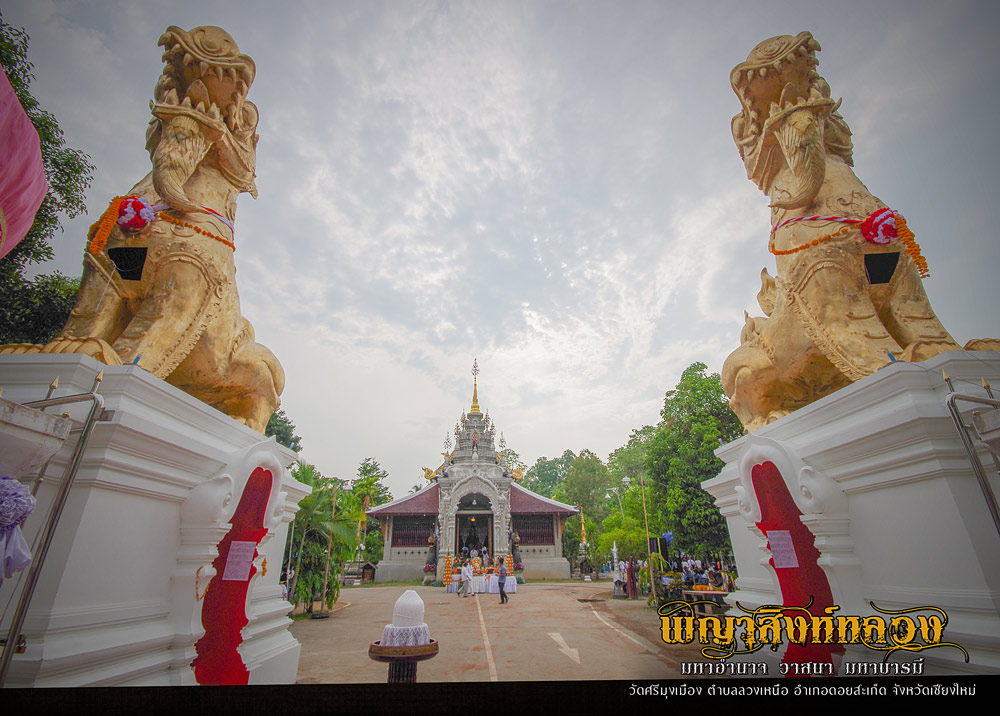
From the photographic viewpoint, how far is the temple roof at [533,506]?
22547mm

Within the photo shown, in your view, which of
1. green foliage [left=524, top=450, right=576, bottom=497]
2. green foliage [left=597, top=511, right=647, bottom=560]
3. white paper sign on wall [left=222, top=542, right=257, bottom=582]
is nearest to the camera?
white paper sign on wall [left=222, top=542, right=257, bottom=582]

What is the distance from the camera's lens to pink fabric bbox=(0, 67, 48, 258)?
8.25 feet

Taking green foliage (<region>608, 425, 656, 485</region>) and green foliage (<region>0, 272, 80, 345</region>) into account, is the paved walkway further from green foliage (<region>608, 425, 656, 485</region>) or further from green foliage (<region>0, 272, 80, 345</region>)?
green foliage (<region>608, 425, 656, 485</region>)

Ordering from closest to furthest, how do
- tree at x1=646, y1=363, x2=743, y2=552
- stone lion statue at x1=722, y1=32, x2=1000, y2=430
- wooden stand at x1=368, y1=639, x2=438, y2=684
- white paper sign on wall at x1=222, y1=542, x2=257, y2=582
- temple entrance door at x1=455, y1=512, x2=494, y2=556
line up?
1. wooden stand at x1=368, y1=639, x2=438, y2=684
2. white paper sign on wall at x1=222, y1=542, x2=257, y2=582
3. stone lion statue at x1=722, y1=32, x2=1000, y2=430
4. tree at x1=646, y1=363, x2=743, y2=552
5. temple entrance door at x1=455, y1=512, x2=494, y2=556

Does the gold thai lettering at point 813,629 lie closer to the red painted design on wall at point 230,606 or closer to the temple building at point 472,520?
the red painted design on wall at point 230,606

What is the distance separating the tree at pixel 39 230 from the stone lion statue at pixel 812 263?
6.27m

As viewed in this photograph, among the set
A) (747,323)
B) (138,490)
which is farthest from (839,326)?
(138,490)

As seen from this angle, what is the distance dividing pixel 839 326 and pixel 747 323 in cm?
138

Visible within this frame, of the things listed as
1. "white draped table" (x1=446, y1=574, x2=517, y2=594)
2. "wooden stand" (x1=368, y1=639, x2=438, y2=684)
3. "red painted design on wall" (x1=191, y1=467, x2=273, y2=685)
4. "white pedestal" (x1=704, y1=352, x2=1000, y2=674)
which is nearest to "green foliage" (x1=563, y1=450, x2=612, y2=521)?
"white draped table" (x1=446, y1=574, x2=517, y2=594)

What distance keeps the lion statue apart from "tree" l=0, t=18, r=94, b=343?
0.76 m

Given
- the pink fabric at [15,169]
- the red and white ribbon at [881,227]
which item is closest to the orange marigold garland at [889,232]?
the red and white ribbon at [881,227]

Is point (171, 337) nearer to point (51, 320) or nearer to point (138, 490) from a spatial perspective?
point (138, 490)

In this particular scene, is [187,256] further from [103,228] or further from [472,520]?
[472,520]

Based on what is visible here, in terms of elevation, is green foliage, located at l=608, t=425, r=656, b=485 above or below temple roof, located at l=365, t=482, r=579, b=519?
above
